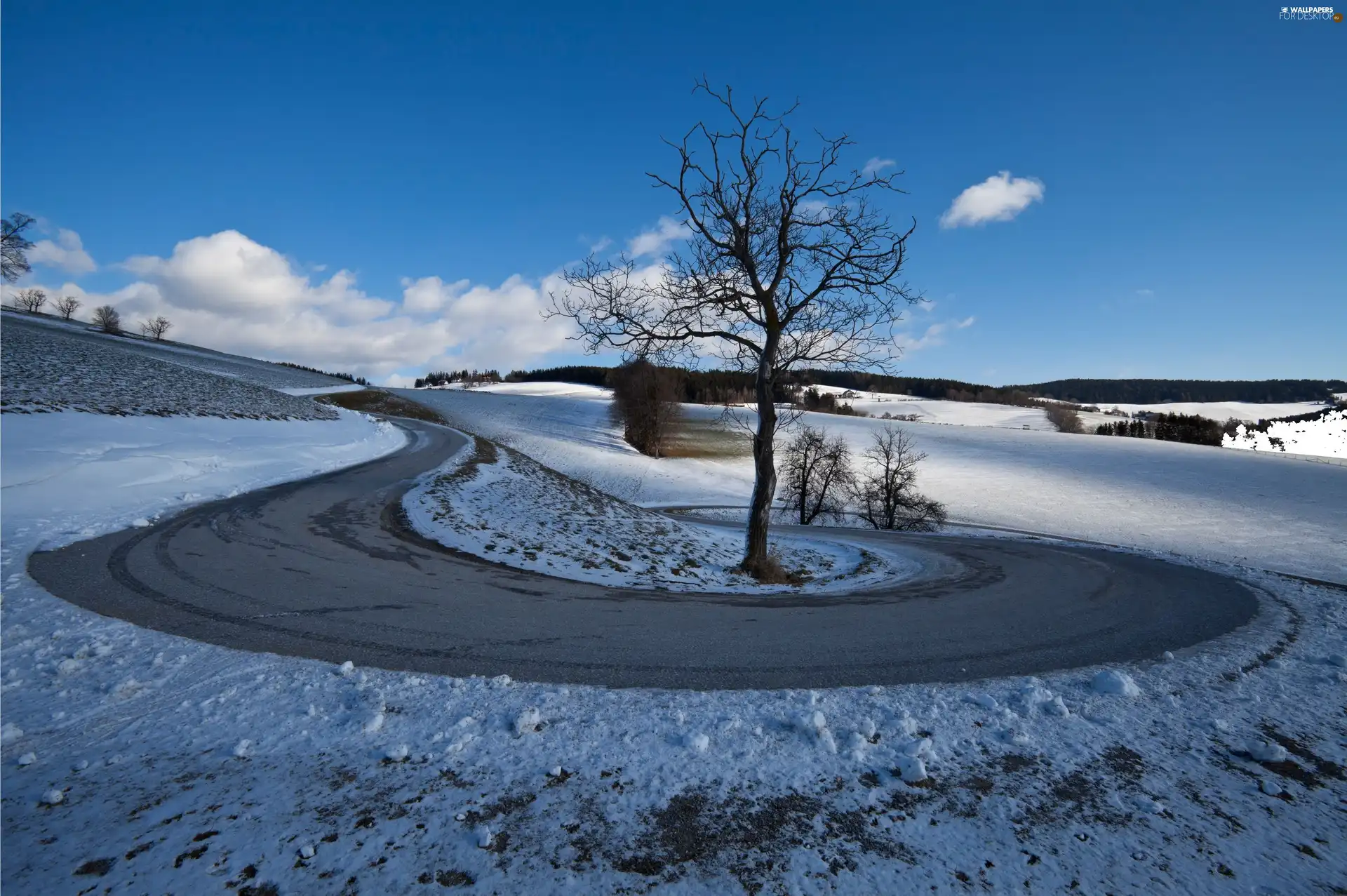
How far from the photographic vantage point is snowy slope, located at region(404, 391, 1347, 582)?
1193 inches

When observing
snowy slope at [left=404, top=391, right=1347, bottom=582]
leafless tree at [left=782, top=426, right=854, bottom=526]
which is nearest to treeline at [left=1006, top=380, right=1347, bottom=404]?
snowy slope at [left=404, top=391, right=1347, bottom=582]

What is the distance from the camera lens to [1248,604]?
8695mm

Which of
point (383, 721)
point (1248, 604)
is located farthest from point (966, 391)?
point (383, 721)

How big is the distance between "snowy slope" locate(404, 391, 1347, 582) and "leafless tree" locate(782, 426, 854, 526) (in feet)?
12.3

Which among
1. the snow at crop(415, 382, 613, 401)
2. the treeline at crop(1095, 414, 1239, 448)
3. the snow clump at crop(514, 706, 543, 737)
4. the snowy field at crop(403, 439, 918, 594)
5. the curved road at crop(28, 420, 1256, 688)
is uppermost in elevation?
the snow at crop(415, 382, 613, 401)

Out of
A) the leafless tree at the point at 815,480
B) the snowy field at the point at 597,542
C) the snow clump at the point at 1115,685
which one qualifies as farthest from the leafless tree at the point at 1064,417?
the snow clump at the point at 1115,685

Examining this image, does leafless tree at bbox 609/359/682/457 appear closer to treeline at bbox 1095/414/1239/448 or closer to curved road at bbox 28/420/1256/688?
curved road at bbox 28/420/1256/688

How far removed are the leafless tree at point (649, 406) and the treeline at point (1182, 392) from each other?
123380mm

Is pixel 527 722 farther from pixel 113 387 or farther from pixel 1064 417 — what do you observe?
pixel 1064 417

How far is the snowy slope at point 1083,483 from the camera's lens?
30297mm

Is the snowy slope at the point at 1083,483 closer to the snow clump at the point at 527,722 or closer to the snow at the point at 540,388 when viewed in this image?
the snow clump at the point at 527,722

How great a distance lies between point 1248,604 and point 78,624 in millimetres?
14301

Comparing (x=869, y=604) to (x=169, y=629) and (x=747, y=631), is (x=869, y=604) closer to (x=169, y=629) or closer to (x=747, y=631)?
(x=747, y=631)

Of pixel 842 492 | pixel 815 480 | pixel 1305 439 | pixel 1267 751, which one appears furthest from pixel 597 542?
pixel 1305 439
